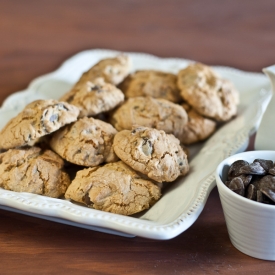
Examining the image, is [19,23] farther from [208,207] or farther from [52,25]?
[208,207]

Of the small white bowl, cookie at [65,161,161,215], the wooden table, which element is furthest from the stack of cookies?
the small white bowl

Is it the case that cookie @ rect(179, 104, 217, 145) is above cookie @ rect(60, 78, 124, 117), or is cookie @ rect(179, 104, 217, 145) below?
below

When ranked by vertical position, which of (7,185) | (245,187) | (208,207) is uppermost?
(245,187)

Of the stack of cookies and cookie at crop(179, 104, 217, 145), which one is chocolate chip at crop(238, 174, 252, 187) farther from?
cookie at crop(179, 104, 217, 145)

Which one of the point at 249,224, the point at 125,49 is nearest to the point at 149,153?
the point at 249,224

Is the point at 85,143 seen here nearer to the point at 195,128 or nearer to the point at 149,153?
the point at 149,153

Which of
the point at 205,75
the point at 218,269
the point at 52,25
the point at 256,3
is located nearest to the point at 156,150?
the point at 218,269
